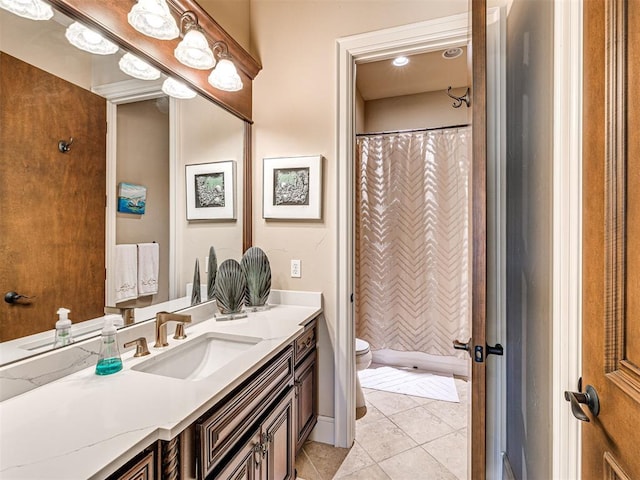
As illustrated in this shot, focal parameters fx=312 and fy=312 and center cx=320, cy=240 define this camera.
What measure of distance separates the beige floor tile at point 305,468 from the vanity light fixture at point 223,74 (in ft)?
6.70

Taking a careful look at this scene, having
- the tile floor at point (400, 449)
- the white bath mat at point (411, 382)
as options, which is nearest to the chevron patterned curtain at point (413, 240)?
the white bath mat at point (411, 382)

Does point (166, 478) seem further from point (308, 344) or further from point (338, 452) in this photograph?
point (338, 452)

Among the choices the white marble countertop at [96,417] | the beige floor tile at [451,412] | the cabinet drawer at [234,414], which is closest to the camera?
the white marble countertop at [96,417]

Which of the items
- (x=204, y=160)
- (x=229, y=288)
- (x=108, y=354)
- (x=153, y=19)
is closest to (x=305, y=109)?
(x=204, y=160)

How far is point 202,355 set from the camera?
1.39m

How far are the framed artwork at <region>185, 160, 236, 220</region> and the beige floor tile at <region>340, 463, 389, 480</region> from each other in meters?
1.55

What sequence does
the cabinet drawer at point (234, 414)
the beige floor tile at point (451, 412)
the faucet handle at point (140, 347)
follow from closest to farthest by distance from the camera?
1. the cabinet drawer at point (234, 414)
2. the faucet handle at point (140, 347)
3. the beige floor tile at point (451, 412)

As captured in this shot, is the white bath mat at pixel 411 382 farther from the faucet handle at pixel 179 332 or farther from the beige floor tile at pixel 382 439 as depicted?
the faucet handle at pixel 179 332

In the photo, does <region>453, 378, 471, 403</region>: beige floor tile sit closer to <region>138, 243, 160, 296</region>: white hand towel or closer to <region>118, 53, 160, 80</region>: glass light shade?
<region>138, 243, 160, 296</region>: white hand towel

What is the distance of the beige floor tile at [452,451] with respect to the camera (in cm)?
167

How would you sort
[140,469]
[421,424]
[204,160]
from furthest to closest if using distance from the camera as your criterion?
[421,424], [204,160], [140,469]

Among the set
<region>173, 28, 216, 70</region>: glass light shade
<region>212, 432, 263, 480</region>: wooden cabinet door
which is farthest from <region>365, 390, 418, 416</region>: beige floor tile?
<region>173, 28, 216, 70</region>: glass light shade

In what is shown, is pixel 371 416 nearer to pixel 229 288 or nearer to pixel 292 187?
pixel 229 288

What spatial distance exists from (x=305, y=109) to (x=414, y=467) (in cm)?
213
